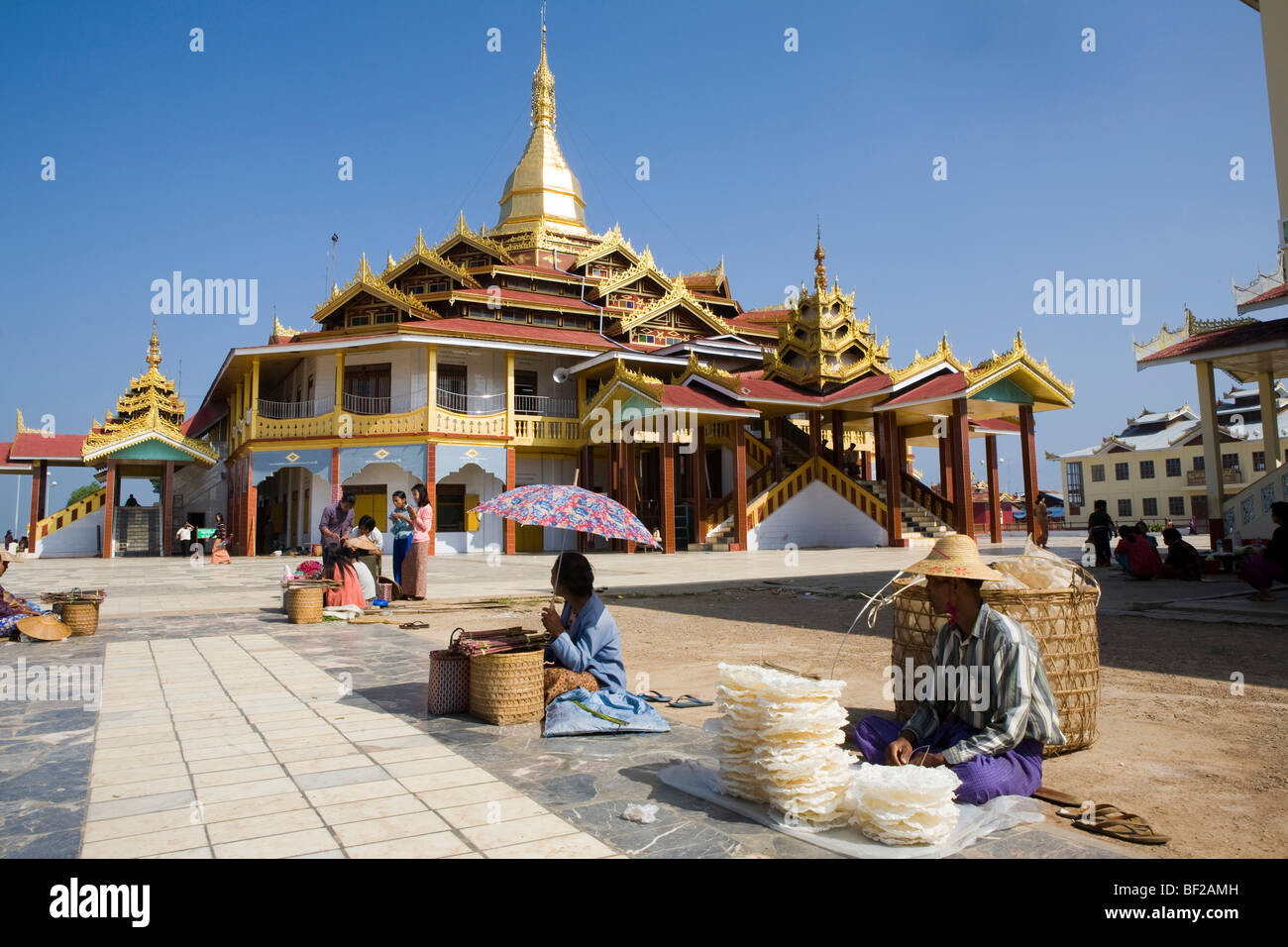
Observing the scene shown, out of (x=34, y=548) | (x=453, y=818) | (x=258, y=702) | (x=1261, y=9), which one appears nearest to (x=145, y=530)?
(x=34, y=548)

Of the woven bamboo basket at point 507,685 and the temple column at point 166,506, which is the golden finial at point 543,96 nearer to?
the temple column at point 166,506

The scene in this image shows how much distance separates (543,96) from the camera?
133 ft

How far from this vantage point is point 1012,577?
4289 mm

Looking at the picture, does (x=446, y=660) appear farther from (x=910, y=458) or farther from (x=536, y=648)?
(x=910, y=458)

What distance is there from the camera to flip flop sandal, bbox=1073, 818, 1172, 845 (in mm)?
2826

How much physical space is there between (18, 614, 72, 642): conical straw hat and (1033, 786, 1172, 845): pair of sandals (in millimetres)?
8547

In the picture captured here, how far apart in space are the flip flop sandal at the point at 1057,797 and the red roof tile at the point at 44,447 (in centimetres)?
3332

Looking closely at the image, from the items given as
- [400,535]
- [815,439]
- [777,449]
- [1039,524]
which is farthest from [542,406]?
[400,535]

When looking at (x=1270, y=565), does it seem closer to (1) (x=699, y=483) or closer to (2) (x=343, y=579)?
(2) (x=343, y=579)

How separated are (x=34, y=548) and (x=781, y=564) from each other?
25.7 m

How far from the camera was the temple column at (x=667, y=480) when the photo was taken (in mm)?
22234

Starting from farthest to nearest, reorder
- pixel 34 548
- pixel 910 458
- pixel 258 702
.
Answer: pixel 910 458 < pixel 34 548 < pixel 258 702

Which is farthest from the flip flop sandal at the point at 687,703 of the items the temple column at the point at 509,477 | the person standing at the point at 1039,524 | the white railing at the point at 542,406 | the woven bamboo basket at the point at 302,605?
the white railing at the point at 542,406

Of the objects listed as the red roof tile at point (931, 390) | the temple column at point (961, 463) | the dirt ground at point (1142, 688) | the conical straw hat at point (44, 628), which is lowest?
→ the dirt ground at point (1142, 688)
